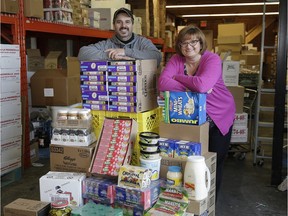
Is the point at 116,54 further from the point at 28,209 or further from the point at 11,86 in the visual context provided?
the point at 11,86

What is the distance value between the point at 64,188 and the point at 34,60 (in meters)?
3.66

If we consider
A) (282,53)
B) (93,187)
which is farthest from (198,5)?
(93,187)

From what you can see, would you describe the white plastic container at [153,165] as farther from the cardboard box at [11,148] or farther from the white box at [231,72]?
the white box at [231,72]

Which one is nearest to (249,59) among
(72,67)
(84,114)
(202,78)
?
(72,67)

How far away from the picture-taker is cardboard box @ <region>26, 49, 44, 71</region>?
17.0 ft

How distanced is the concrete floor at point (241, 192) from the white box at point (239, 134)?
0.33m

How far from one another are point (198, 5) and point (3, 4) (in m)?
7.35

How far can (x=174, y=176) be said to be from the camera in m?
1.93

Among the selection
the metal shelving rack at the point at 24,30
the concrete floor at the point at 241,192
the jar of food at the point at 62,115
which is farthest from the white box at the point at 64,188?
the metal shelving rack at the point at 24,30

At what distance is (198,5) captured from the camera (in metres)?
10.1

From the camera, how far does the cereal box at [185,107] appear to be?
6.78 ft

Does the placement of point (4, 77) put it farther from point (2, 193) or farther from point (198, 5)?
point (198, 5)

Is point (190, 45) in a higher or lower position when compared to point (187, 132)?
higher

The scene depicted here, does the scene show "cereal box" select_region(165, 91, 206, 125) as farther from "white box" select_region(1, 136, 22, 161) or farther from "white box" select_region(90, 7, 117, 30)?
"white box" select_region(90, 7, 117, 30)
